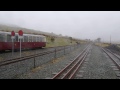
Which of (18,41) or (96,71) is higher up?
(18,41)

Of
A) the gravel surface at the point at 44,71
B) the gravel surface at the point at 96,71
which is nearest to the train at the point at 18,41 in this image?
the gravel surface at the point at 44,71

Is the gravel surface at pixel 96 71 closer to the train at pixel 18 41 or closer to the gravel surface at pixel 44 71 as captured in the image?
the gravel surface at pixel 44 71

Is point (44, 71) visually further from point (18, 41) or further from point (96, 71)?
point (18, 41)

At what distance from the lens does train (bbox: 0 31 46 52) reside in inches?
858

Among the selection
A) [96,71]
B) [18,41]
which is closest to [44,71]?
[96,71]

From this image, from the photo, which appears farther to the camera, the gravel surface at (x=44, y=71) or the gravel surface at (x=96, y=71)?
the gravel surface at (x=96, y=71)

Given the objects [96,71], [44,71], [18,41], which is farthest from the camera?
[18,41]

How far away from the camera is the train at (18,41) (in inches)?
858

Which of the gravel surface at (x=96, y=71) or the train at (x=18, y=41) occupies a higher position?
the train at (x=18, y=41)

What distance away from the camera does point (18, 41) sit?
2475 cm

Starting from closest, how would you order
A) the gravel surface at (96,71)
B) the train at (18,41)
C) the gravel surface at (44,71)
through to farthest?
1. the gravel surface at (44,71)
2. the gravel surface at (96,71)
3. the train at (18,41)
